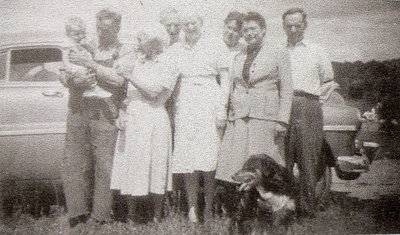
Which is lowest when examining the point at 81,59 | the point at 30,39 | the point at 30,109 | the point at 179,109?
the point at 30,109

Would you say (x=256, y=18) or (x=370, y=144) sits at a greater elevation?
(x=256, y=18)

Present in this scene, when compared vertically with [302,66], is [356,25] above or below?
above

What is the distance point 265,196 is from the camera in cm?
298

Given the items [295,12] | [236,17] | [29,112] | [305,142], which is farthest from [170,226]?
[295,12]

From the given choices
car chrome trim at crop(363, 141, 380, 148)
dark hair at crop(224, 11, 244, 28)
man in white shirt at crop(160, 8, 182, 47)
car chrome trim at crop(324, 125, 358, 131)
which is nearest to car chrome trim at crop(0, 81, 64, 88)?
man in white shirt at crop(160, 8, 182, 47)

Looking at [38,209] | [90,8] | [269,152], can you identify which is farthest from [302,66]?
[38,209]

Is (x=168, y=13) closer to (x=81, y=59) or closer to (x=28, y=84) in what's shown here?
(x=81, y=59)

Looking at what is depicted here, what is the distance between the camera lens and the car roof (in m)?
3.74

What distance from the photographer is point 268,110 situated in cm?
324

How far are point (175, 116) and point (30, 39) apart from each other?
58.8 inches

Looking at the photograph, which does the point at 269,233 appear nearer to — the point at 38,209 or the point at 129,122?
the point at 129,122

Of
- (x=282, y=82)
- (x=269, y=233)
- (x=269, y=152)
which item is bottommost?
(x=269, y=233)

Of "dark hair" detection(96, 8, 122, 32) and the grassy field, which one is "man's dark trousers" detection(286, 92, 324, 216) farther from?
"dark hair" detection(96, 8, 122, 32)

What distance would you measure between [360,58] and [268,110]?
1594 mm
